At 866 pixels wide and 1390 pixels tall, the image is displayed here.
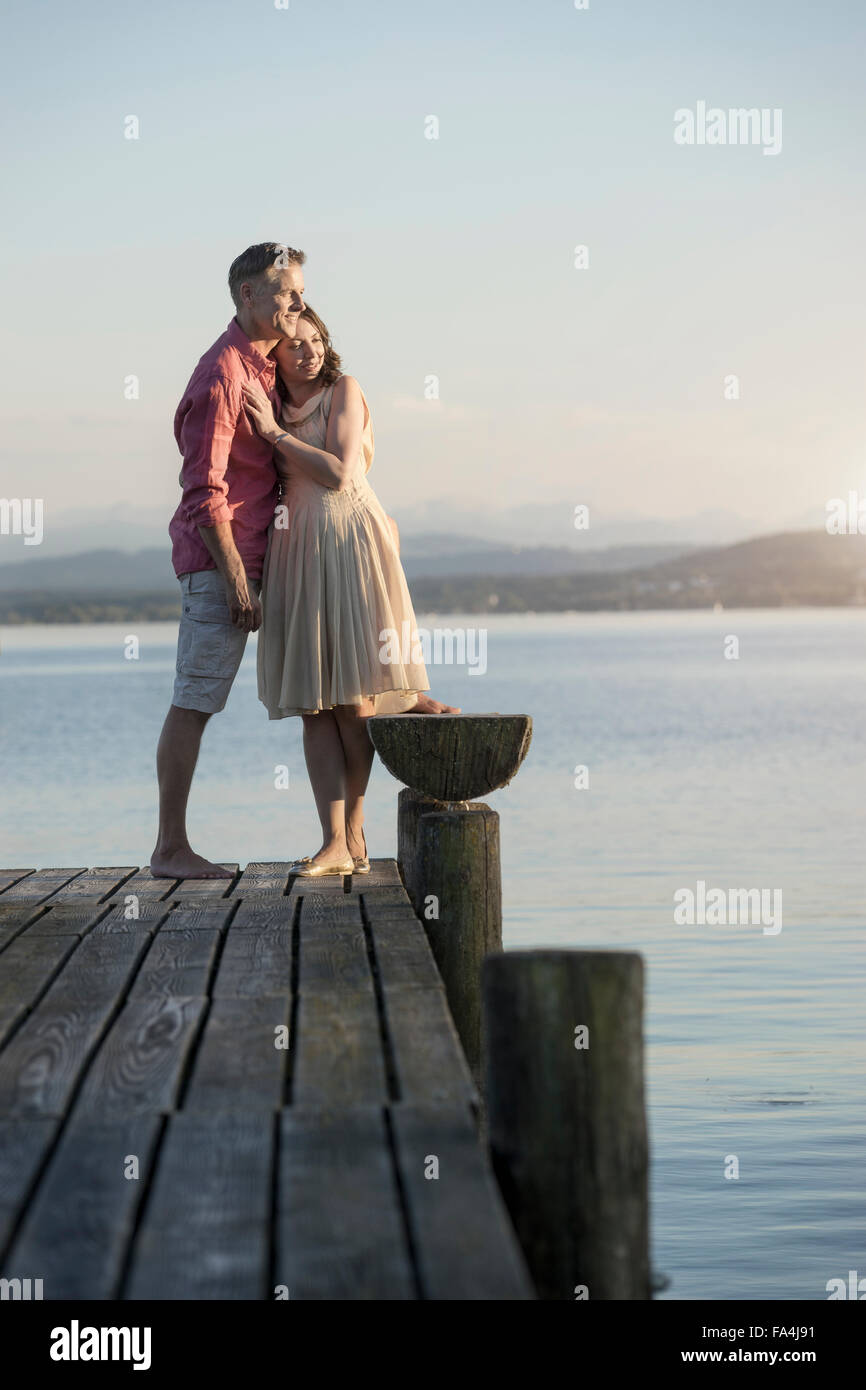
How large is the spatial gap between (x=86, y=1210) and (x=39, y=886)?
338 cm

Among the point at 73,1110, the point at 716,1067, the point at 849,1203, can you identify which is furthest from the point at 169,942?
the point at 716,1067

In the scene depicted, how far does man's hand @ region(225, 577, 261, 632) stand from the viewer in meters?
5.62

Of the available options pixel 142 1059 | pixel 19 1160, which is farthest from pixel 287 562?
pixel 19 1160

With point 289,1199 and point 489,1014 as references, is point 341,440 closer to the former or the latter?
point 489,1014

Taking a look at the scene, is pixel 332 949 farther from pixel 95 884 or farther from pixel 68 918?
pixel 95 884

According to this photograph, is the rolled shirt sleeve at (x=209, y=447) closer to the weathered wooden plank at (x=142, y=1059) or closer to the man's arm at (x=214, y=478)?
the man's arm at (x=214, y=478)

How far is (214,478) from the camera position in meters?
5.53

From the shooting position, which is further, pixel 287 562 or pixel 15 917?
pixel 287 562

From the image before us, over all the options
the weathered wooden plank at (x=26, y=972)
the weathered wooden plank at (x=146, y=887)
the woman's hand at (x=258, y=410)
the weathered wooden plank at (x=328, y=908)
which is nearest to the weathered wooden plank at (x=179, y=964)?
the weathered wooden plank at (x=26, y=972)

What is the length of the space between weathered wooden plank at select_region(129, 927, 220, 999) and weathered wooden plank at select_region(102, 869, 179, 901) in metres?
0.81

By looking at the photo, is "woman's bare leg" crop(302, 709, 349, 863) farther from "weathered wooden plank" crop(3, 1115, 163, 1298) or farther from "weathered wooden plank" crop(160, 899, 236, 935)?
→ "weathered wooden plank" crop(3, 1115, 163, 1298)

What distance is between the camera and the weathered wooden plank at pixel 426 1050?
2922 millimetres

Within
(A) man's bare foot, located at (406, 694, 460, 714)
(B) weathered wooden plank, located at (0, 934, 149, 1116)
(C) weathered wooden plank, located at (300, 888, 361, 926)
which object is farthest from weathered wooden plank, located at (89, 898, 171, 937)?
(A) man's bare foot, located at (406, 694, 460, 714)
